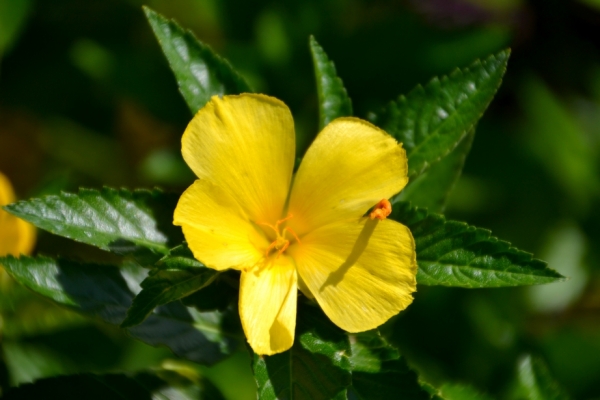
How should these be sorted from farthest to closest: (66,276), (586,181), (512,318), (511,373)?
1. (586,181)
2. (512,318)
3. (511,373)
4. (66,276)

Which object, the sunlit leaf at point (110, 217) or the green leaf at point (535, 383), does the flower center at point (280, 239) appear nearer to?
the sunlit leaf at point (110, 217)

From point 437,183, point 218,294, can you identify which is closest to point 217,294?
point 218,294

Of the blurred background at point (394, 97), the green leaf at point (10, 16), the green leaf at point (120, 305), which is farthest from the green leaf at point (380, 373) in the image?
the green leaf at point (10, 16)

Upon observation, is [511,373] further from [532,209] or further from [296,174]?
[296,174]

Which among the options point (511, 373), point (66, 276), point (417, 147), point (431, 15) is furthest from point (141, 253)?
point (431, 15)

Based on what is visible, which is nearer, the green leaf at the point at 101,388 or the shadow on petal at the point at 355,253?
the shadow on petal at the point at 355,253

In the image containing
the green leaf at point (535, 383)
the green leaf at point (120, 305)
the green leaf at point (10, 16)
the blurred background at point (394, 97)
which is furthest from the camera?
the blurred background at point (394, 97)

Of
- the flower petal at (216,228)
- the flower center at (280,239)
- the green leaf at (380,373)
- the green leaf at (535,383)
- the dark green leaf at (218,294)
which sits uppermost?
the flower petal at (216,228)

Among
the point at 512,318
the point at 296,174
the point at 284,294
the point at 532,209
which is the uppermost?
the point at 296,174
